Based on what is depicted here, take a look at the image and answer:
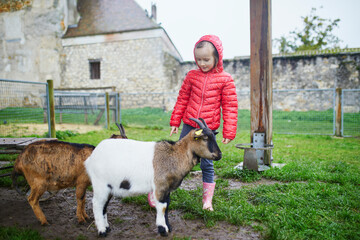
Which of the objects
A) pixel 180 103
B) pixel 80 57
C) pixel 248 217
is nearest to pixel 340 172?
pixel 248 217

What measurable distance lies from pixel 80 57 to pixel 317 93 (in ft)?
57.6

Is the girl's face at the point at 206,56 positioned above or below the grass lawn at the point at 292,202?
above

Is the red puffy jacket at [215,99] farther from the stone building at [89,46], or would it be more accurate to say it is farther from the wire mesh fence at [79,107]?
the stone building at [89,46]

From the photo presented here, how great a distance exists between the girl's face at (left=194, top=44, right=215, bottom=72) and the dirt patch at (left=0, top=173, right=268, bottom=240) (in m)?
1.74

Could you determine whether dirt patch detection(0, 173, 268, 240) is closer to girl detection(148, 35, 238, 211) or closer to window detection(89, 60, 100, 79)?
girl detection(148, 35, 238, 211)

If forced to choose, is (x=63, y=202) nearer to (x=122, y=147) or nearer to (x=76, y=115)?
(x=122, y=147)

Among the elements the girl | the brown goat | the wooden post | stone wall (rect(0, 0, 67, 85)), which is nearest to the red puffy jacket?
the girl

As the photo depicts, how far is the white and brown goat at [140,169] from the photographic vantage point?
84.9 inches

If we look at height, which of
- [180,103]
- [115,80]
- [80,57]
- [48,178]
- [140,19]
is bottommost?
[48,178]

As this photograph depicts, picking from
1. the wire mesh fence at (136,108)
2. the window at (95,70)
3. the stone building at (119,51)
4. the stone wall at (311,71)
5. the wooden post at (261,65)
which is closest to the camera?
the wooden post at (261,65)

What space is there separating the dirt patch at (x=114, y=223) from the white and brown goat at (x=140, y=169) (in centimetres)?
Answer: 17

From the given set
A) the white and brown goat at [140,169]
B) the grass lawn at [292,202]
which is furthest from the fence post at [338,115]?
the white and brown goat at [140,169]

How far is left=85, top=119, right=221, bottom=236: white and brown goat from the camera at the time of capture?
216 cm

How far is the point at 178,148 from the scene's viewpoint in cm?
246
